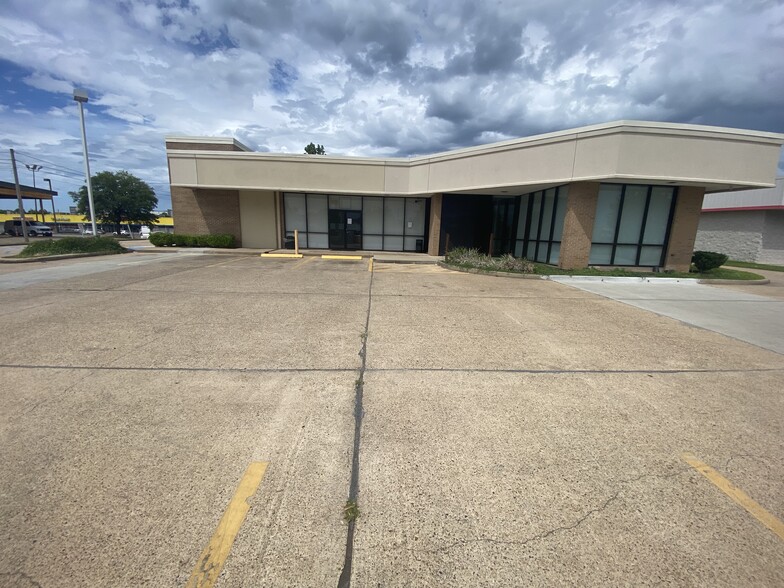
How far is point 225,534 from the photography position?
207 centimetres

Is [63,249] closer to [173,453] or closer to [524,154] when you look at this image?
[173,453]

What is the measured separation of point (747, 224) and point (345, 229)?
75.9ft

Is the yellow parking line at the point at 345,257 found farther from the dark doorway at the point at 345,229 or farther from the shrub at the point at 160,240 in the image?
the shrub at the point at 160,240

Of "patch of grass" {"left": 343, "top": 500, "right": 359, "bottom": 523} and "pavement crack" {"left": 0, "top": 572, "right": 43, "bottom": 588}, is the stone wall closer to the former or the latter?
"patch of grass" {"left": 343, "top": 500, "right": 359, "bottom": 523}

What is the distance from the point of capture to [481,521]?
2203 mm

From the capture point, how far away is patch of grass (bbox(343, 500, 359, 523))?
219cm

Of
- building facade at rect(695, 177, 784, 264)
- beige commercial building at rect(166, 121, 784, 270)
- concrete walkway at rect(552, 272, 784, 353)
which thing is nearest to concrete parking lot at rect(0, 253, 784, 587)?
concrete walkway at rect(552, 272, 784, 353)

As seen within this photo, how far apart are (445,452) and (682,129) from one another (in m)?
Result: 14.0

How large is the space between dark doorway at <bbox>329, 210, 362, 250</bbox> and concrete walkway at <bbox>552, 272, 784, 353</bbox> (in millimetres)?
12233

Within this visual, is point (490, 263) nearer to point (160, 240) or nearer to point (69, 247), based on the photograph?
point (160, 240)

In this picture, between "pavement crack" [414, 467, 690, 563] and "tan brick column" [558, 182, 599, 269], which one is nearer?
"pavement crack" [414, 467, 690, 563]

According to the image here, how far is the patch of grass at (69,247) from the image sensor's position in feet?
49.8

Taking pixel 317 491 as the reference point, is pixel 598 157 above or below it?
above

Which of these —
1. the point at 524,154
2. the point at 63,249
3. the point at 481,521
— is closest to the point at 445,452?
the point at 481,521
